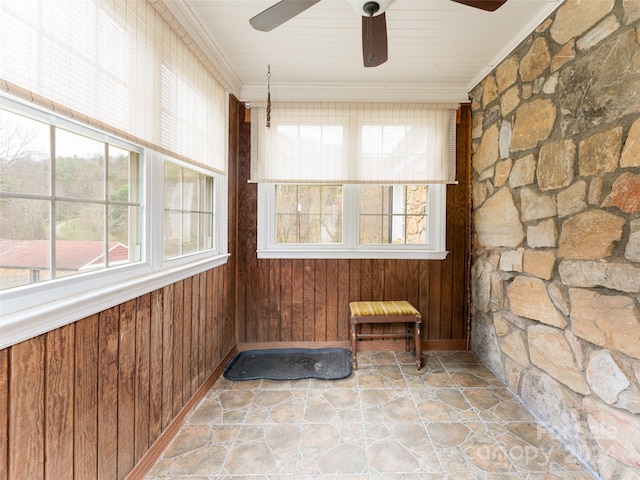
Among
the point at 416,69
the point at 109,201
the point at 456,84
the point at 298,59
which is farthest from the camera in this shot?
the point at 456,84

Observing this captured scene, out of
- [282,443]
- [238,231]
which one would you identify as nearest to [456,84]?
[238,231]

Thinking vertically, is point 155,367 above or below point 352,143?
below

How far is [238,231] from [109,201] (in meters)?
1.43

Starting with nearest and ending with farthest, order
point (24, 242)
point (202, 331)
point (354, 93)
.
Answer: point (24, 242) < point (202, 331) < point (354, 93)

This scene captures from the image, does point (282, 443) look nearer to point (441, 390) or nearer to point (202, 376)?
point (202, 376)

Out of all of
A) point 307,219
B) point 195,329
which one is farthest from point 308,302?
point 195,329

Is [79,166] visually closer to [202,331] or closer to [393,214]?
[202,331]

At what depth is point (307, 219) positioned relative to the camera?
2734 millimetres

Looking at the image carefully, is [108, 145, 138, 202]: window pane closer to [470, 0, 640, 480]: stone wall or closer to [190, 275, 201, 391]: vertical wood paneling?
[190, 275, 201, 391]: vertical wood paneling

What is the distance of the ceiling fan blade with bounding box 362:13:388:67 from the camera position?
1.38 metres

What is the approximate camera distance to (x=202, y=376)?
2037 mm

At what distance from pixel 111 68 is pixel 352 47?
1.54 meters

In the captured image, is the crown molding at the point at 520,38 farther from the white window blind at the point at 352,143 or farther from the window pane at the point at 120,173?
the window pane at the point at 120,173

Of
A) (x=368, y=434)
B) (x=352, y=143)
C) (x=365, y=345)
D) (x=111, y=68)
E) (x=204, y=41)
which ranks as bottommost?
(x=368, y=434)
